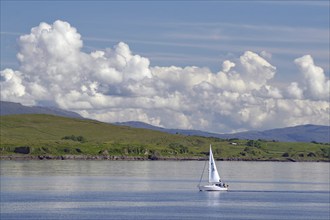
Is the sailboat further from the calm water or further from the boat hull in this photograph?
the calm water

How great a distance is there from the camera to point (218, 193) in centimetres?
14225

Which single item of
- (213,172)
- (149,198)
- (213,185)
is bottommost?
(149,198)

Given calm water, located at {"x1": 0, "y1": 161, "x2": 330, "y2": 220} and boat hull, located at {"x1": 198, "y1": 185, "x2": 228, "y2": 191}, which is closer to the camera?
calm water, located at {"x1": 0, "y1": 161, "x2": 330, "y2": 220}

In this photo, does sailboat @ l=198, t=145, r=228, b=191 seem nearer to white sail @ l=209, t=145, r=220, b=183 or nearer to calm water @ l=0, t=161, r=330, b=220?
white sail @ l=209, t=145, r=220, b=183

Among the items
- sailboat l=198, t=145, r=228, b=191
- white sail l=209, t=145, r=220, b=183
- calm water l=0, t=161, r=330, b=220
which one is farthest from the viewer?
white sail l=209, t=145, r=220, b=183

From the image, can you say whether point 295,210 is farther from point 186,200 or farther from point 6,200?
point 6,200

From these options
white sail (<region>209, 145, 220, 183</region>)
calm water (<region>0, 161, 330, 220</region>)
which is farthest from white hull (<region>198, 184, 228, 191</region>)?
white sail (<region>209, 145, 220, 183</region>)

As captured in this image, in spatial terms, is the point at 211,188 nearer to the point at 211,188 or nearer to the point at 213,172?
the point at 211,188

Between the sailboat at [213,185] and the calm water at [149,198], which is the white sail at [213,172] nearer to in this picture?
the sailboat at [213,185]

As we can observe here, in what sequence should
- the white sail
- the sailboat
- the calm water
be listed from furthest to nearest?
1. the white sail
2. the sailboat
3. the calm water

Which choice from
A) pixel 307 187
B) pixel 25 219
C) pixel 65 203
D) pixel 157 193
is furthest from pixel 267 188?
pixel 25 219

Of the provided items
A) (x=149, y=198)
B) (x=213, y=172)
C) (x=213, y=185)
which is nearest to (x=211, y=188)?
(x=213, y=185)

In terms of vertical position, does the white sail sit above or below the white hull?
above

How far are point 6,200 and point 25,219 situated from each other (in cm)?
2068
